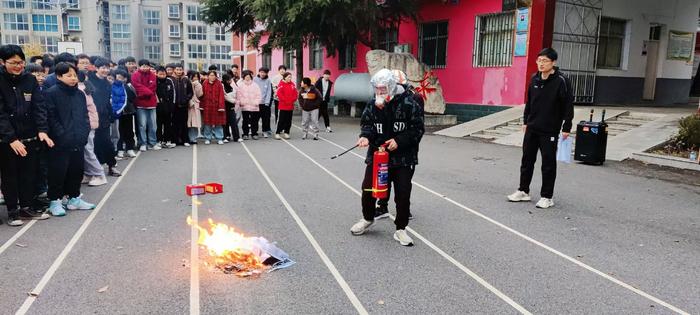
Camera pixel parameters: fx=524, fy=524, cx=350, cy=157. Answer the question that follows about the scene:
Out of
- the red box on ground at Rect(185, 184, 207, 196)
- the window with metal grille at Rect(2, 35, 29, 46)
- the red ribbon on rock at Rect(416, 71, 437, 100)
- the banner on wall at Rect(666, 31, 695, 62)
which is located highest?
the window with metal grille at Rect(2, 35, 29, 46)

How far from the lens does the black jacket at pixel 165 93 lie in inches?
458

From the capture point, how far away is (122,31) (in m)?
85.7

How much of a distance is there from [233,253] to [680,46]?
22443 millimetres

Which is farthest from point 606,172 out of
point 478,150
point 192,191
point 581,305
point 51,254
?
point 51,254

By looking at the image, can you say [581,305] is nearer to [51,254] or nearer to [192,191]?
[51,254]

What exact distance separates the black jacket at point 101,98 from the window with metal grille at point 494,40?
12478mm

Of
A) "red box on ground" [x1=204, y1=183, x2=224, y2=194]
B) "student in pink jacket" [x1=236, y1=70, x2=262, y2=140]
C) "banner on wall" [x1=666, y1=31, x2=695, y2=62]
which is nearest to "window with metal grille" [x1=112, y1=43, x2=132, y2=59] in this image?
"student in pink jacket" [x1=236, y1=70, x2=262, y2=140]

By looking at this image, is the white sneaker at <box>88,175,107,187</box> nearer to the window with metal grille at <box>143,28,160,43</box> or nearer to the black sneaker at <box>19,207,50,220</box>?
the black sneaker at <box>19,207,50,220</box>

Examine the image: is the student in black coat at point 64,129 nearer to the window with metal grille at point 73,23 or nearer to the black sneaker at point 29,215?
the black sneaker at point 29,215

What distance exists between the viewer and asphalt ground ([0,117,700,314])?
13.0 feet

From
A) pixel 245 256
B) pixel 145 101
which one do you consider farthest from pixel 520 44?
pixel 245 256

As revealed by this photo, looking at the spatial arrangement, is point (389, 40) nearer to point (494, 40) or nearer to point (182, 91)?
point (494, 40)

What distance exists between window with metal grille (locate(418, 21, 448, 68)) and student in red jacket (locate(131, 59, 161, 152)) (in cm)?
1159

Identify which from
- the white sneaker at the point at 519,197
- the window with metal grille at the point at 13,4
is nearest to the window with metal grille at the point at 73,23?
the window with metal grille at the point at 13,4
